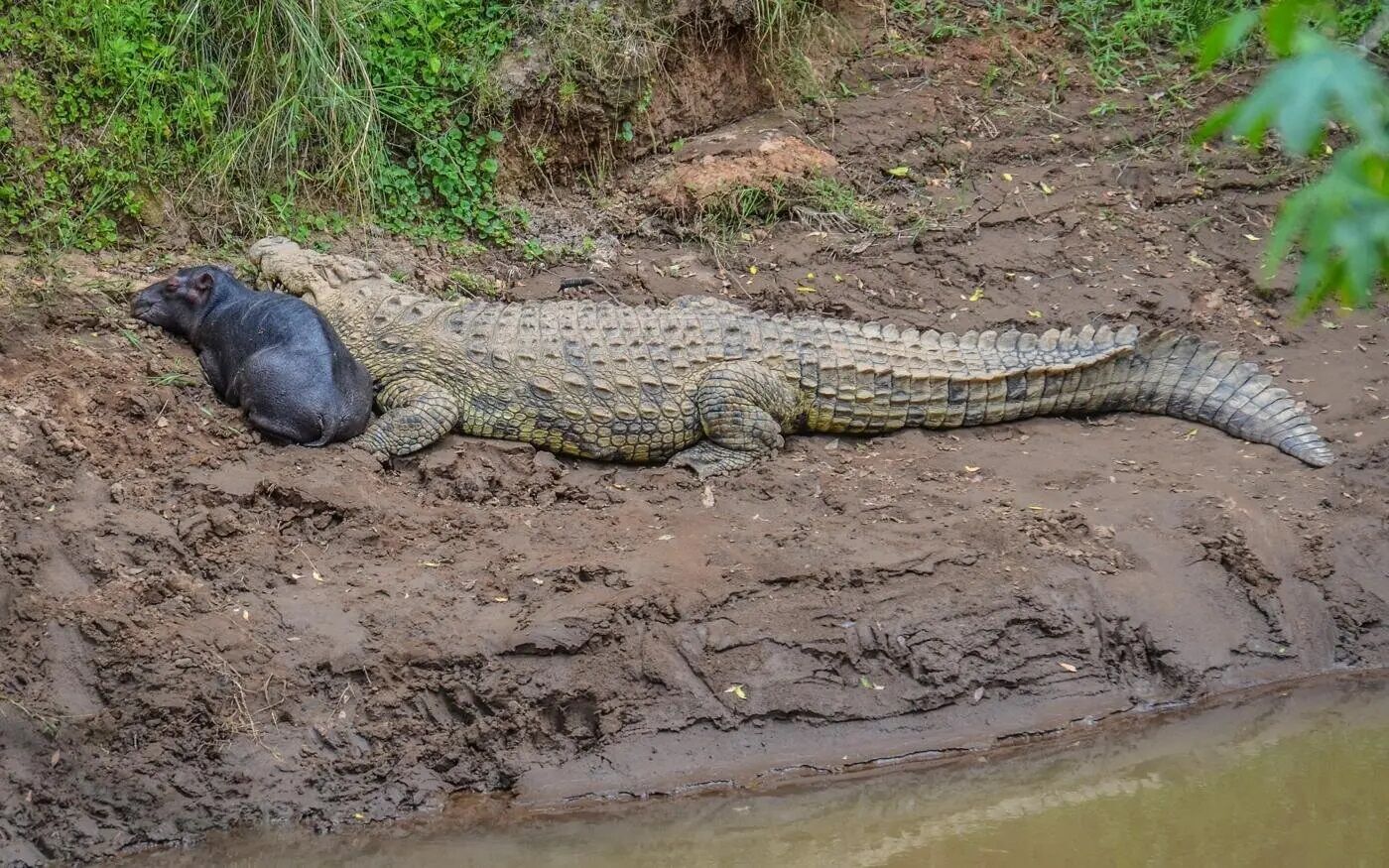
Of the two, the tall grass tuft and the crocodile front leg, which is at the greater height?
the tall grass tuft

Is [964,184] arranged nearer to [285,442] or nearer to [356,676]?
[285,442]

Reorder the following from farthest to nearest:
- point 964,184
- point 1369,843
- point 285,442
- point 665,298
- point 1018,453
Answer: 1. point 964,184
2. point 665,298
3. point 1018,453
4. point 285,442
5. point 1369,843

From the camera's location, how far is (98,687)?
15.2ft

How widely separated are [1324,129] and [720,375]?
5144mm

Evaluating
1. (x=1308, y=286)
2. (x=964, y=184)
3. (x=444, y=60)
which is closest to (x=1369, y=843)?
(x=1308, y=286)

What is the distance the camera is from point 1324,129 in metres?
1.65

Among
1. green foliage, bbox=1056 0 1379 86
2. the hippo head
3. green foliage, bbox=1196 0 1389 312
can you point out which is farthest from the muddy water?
green foliage, bbox=1056 0 1379 86

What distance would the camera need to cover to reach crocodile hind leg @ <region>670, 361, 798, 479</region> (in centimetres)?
662

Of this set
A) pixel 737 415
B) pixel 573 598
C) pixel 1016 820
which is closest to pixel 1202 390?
pixel 737 415

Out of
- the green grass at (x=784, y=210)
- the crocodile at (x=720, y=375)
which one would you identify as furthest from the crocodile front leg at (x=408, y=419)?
the green grass at (x=784, y=210)

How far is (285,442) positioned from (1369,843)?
466 cm

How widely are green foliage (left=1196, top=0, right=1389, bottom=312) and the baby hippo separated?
495 cm

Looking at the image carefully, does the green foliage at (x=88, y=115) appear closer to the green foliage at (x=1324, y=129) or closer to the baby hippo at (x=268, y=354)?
the baby hippo at (x=268, y=354)

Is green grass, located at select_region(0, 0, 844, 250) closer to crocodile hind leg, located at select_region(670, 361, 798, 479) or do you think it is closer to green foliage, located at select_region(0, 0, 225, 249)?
green foliage, located at select_region(0, 0, 225, 249)
